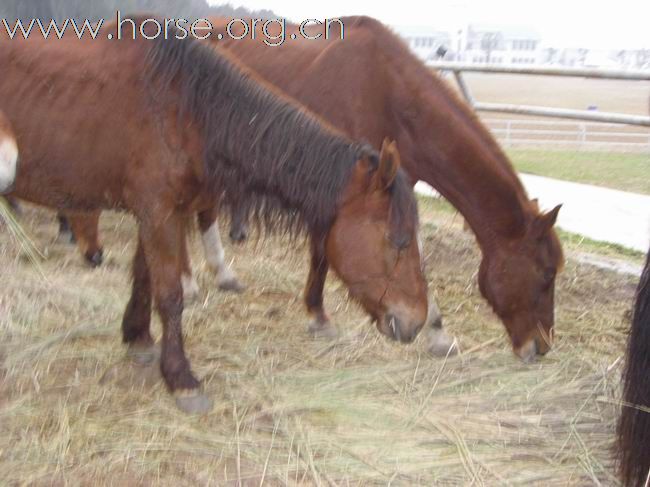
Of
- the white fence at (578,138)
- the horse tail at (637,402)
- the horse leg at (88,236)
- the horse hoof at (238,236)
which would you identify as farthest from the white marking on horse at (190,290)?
the white fence at (578,138)

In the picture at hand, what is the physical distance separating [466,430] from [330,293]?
1841mm

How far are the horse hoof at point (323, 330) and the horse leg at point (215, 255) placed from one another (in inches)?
34.8

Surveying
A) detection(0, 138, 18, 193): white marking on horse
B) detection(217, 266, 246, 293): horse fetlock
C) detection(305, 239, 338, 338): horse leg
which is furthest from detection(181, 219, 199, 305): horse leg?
detection(0, 138, 18, 193): white marking on horse

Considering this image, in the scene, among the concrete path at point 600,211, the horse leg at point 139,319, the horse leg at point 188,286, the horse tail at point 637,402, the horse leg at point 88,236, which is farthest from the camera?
the concrete path at point 600,211

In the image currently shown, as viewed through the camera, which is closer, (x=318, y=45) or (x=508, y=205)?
(x=508, y=205)

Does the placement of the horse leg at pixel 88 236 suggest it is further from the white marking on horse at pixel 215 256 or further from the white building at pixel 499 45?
the white building at pixel 499 45

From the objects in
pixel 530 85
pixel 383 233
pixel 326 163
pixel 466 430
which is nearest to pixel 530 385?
pixel 466 430

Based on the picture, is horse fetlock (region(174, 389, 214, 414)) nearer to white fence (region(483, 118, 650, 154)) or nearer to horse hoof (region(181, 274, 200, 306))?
horse hoof (region(181, 274, 200, 306))

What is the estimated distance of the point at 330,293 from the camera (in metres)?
4.43

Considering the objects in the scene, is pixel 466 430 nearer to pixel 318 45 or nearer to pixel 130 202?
pixel 130 202

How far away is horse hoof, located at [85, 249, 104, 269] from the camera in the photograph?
4.74 metres

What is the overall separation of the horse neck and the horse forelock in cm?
89

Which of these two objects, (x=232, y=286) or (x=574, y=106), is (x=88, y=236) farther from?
(x=574, y=106)

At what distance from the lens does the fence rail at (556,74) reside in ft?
14.3
